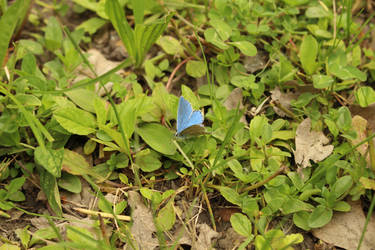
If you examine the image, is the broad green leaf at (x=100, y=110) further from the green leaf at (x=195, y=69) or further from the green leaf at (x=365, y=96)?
the green leaf at (x=365, y=96)

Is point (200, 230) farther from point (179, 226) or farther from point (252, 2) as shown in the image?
point (252, 2)

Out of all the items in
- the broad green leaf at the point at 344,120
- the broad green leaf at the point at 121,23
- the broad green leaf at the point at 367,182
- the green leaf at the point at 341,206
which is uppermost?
the broad green leaf at the point at 121,23

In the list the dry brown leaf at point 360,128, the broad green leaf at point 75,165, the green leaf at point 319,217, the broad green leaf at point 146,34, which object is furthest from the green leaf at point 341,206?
the broad green leaf at point 146,34

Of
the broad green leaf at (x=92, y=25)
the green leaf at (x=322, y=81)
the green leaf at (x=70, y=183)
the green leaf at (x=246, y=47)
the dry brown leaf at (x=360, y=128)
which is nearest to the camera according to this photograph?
the green leaf at (x=70, y=183)

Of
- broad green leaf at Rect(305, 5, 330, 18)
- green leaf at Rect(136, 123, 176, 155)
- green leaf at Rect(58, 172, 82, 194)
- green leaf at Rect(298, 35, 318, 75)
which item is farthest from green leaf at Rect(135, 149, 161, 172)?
broad green leaf at Rect(305, 5, 330, 18)

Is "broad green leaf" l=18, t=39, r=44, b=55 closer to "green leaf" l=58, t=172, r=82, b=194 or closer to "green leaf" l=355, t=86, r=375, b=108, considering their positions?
"green leaf" l=58, t=172, r=82, b=194

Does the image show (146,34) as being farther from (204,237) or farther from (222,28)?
(204,237)
